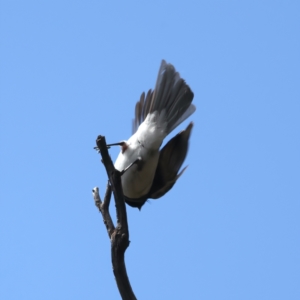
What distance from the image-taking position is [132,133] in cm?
529

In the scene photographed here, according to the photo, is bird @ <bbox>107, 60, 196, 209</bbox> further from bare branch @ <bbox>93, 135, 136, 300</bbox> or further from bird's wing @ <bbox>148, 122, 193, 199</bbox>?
bare branch @ <bbox>93, 135, 136, 300</bbox>

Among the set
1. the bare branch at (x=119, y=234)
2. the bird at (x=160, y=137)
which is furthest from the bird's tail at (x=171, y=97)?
the bare branch at (x=119, y=234)

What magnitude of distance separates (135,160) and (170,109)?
48 centimetres

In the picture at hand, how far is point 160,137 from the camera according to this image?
4930 mm

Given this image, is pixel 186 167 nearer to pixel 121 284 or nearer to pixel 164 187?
pixel 164 187

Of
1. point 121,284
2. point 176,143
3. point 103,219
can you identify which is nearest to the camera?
point 121,284

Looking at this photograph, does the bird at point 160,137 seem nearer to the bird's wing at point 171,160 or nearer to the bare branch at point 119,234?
the bird's wing at point 171,160

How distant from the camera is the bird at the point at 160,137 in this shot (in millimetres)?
4879

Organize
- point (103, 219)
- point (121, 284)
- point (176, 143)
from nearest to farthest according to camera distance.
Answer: point (121, 284) → point (103, 219) → point (176, 143)

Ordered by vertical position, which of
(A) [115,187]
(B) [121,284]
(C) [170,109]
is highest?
(C) [170,109]

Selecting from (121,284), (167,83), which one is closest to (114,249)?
(121,284)

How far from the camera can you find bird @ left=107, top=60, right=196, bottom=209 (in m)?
4.88

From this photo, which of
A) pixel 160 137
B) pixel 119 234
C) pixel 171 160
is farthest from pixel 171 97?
pixel 119 234

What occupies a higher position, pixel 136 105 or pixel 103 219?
pixel 136 105
